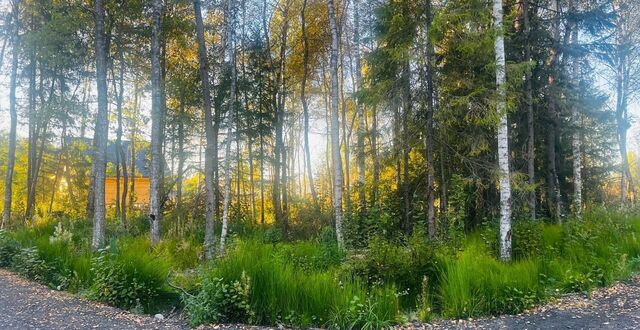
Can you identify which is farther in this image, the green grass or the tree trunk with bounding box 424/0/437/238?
the tree trunk with bounding box 424/0/437/238

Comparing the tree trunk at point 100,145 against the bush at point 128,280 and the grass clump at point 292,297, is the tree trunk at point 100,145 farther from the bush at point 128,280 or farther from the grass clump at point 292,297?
the grass clump at point 292,297

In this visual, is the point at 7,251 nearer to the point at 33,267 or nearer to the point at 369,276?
the point at 33,267

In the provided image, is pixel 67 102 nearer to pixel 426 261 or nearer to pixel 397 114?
pixel 397 114

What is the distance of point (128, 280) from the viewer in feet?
17.7

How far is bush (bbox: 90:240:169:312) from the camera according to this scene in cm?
526

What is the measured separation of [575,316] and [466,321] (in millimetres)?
1139

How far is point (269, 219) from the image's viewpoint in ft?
58.4

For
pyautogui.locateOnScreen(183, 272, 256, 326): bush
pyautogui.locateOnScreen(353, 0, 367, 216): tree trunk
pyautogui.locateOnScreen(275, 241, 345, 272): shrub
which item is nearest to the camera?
pyautogui.locateOnScreen(183, 272, 256, 326): bush

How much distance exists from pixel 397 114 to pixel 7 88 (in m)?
14.9

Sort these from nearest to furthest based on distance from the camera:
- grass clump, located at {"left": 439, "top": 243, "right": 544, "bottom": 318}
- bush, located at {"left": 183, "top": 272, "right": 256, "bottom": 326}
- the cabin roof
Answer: bush, located at {"left": 183, "top": 272, "right": 256, "bottom": 326} → grass clump, located at {"left": 439, "top": 243, "right": 544, "bottom": 318} → the cabin roof

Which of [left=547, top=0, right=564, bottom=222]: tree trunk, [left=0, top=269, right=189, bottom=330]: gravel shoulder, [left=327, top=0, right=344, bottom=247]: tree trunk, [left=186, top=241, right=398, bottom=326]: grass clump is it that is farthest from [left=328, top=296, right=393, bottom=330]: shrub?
[left=547, top=0, right=564, bottom=222]: tree trunk

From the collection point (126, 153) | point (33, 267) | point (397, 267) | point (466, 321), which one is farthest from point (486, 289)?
point (126, 153)

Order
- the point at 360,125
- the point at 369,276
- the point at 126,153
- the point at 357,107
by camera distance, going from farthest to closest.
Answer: the point at 126,153, the point at 357,107, the point at 360,125, the point at 369,276

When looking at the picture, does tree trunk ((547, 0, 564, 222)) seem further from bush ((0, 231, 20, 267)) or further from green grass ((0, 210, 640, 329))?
bush ((0, 231, 20, 267))
